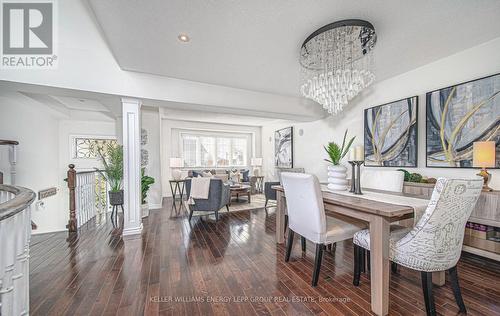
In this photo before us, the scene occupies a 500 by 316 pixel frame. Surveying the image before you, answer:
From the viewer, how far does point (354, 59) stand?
242cm

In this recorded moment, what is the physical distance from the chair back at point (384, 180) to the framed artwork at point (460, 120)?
0.84m

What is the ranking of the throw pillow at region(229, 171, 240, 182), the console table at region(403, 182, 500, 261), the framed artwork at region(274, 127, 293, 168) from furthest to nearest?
the throw pillow at region(229, 171, 240, 182) → the framed artwork at region(274, 127, 293, 168) → the console table at region(403, 182, 500, 261)

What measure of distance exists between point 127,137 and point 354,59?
3.41 m

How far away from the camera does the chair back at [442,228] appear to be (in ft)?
3.97

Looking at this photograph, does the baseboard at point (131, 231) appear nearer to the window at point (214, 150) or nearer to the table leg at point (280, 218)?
the table leg at point (280, 218)

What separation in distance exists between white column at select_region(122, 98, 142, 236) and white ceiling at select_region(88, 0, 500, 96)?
0.66 metres

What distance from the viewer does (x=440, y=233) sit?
1279 millimetres

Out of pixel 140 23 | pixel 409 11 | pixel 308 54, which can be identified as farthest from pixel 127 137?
pixel 409 11

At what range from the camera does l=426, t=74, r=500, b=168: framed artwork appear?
2.23m

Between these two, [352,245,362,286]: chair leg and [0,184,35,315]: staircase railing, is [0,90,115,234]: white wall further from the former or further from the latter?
[352,245,362,286]: chair leg

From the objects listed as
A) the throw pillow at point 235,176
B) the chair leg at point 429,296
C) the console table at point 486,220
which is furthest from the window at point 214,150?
the chair leg at point 429,296

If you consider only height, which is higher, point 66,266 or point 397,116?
point 397,116

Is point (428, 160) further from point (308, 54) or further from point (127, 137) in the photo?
point (127, 137)

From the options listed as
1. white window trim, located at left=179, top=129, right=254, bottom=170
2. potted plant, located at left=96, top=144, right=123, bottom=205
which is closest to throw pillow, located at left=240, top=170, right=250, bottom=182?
white window trim, located at left=179, top=129, right=254, bottom=170
